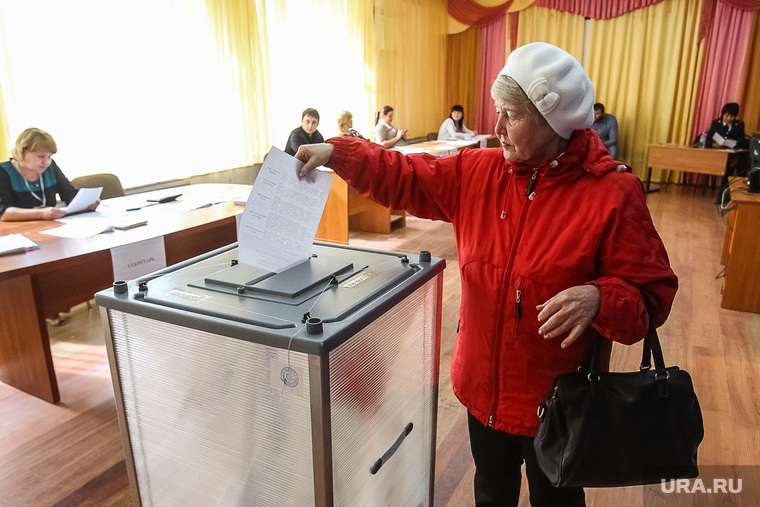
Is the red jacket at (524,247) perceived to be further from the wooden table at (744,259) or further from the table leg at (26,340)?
the wooden table at (744,259)

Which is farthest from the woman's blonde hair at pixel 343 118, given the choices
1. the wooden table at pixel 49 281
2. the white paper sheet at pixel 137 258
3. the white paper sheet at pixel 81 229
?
the white paper sheet at pixel 137 258

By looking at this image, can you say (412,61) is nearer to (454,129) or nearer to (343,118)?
(454,129)

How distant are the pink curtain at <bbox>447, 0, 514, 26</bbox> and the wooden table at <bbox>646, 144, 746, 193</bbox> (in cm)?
318

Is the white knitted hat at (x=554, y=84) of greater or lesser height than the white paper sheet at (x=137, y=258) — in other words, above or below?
above

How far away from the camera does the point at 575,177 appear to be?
3.21 feet

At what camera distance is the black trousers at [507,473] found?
117cm

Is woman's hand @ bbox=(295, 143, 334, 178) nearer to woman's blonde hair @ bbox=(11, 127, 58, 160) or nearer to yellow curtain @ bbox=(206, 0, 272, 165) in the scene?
woman's blonde hair @ bbox=(11, 127, 58, 160)

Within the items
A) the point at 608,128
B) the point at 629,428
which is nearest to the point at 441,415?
the point at 629,428

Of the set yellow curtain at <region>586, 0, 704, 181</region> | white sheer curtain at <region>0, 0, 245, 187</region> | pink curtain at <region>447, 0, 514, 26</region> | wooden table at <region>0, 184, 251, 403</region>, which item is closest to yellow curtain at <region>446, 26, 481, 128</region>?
pink curtain at <region>447, 0, 514, 26</region>

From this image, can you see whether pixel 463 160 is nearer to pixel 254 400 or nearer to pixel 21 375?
pixel 254 400

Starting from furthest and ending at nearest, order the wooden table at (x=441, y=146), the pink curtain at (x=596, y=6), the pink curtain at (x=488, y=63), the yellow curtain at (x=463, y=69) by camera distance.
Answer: the yellow curtain at (x=463, y=69)
the pink curtain at (x=488, y=63)
the pink curtain at (x=596, y=6)
the wooden table at (x=441, y=146)

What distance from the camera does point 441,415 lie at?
2.12 meters

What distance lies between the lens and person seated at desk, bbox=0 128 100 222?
8.12 feet

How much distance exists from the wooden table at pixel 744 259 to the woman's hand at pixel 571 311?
2.74 meters
